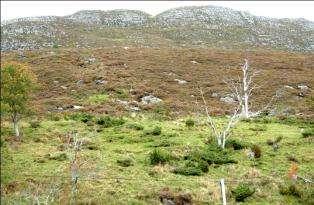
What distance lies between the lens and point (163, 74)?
63906mm

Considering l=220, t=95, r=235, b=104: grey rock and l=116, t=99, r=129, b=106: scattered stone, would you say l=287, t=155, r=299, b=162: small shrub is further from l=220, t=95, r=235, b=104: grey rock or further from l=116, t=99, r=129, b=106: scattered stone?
l=220, t=95, r=235, b=104: grey rock

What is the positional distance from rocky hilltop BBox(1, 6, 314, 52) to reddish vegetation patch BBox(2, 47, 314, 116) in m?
17.9

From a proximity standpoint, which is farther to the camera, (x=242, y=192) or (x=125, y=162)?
(x=125, y=162)

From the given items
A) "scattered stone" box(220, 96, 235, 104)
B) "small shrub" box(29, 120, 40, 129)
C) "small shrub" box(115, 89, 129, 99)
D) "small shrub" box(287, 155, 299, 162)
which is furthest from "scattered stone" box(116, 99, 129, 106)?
"small shrub" box(287, 155, 299, 162)

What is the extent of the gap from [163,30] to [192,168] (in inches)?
3467

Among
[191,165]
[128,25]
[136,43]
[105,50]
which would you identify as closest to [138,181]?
[191,165]

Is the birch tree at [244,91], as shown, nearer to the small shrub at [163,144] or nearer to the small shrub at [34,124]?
the small shrub at [163,144]

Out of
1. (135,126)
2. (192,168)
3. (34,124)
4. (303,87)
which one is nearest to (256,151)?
(192,168)

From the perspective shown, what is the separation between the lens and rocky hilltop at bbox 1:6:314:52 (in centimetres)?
9456

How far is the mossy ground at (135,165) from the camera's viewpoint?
2409cm

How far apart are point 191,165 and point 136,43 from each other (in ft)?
221

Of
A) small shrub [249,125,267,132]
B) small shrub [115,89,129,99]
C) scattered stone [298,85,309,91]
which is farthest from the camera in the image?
scattered stone [298,85,309,91]

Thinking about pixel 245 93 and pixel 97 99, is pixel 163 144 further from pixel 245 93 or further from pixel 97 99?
pixel 97 99

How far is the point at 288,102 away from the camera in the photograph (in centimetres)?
5475
